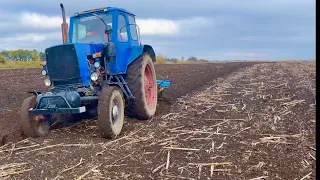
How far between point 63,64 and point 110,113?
1.44 metres

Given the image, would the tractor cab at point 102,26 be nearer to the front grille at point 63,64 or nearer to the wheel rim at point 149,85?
the wheel rim at point 149,85

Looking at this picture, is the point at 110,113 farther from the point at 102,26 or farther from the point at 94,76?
the point at 102,26

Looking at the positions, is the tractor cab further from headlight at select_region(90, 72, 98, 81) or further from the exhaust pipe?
headlight at select_region(90, 72, 98, 81)

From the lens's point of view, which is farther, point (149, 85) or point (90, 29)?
point (149, 85)

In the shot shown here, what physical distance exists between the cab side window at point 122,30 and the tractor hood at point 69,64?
0.98 meters

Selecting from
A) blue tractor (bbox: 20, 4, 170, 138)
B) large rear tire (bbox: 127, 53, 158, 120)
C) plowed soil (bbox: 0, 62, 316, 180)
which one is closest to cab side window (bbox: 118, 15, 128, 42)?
blue tractor (bbox: 20, 4, 170, 138)

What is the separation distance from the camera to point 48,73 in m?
7.29

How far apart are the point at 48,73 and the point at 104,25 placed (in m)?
1.57

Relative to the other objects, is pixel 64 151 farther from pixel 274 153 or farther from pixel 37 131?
pixel 274 153

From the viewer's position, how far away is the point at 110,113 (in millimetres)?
6496

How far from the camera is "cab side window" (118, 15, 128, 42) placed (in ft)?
26.3

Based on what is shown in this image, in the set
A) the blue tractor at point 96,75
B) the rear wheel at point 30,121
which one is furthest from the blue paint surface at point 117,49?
the rear wheel at point 30,121

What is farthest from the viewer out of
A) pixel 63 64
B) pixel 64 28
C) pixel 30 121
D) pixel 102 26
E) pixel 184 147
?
pixel 102 26

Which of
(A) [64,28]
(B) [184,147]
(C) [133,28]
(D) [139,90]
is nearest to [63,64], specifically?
(A) [64,28]
